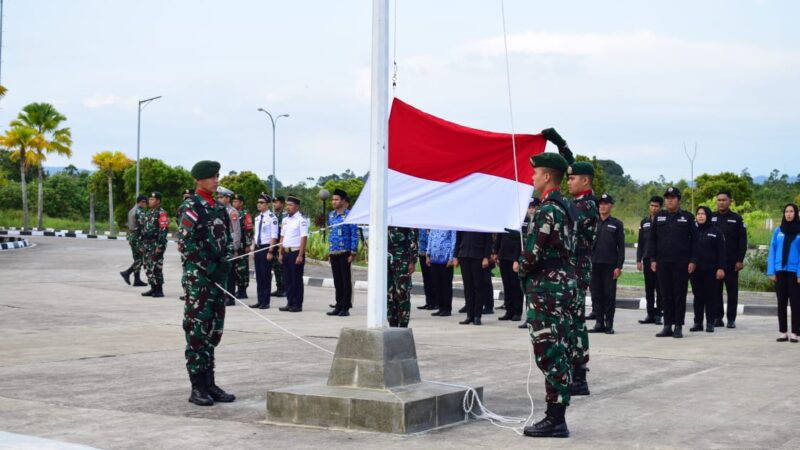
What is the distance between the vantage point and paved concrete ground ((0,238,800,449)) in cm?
Answer: 643

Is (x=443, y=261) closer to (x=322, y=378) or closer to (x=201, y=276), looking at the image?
(x=322, y=378)

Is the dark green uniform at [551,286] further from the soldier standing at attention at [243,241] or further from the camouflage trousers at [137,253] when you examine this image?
the camouflage trousers at [137,253]

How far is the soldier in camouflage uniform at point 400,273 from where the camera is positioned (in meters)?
12.0

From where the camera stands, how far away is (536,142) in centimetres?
853

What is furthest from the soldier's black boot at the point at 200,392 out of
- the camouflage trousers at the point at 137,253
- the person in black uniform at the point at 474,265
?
the camouflage trousers at the point at 137,253

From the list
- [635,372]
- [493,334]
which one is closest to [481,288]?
[493,334]

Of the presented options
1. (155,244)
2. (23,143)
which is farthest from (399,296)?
(23,143)

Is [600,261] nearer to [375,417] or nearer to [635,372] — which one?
[635,372]

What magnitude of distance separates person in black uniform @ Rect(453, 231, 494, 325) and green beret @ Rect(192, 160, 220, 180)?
683cm

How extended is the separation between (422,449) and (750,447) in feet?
6.82

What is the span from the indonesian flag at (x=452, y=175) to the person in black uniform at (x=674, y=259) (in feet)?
17.0

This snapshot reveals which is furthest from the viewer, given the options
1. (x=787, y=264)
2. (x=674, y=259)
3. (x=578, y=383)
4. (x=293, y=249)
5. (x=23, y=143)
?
(x=23, y=143)

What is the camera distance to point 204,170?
788 cm

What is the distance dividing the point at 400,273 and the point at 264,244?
5.45 m
